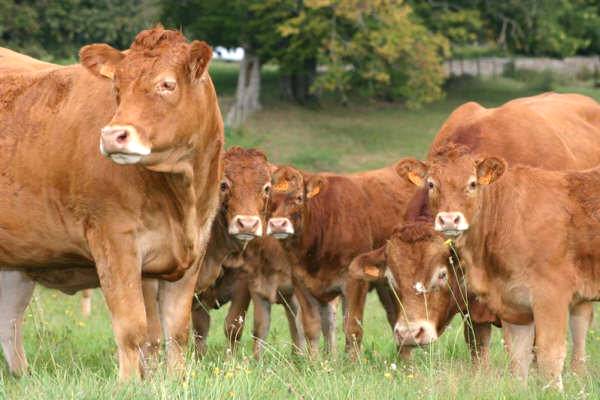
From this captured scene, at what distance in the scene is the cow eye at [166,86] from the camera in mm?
7316

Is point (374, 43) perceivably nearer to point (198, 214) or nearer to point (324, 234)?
point (324, 234)

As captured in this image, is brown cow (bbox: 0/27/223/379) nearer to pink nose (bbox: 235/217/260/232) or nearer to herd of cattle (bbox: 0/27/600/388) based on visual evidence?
herd of cattle (bbox: 0/27/600/388)

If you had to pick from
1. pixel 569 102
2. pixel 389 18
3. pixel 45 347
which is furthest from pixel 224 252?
pixel 389 18

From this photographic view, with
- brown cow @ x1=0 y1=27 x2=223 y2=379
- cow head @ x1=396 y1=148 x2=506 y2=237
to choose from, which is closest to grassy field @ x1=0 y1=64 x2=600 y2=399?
brown cow @ x1=0 y1=27 x2=223 y2=379

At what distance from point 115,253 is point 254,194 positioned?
3133 millimetres

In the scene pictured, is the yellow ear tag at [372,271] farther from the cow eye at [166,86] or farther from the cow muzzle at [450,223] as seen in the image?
the cow eye at [166,86]

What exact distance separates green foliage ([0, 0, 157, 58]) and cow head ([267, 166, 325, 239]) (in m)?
25.8

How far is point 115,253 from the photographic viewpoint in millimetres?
7508

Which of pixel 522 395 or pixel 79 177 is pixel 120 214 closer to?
pixel 79 177

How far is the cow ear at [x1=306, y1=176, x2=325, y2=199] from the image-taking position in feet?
37.1

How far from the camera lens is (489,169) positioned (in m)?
8.73

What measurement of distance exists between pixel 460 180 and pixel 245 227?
217 cm

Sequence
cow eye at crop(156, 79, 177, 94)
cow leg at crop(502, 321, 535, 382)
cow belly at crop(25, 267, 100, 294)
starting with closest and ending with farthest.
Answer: cow eye at crop(156, 79, 177, 94)
cow belly at crop(25, 267, 100, 294)
cow leg at crop(502, 321, 535, 382)

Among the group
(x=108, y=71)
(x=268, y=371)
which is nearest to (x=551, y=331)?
(x=268, y=371)
